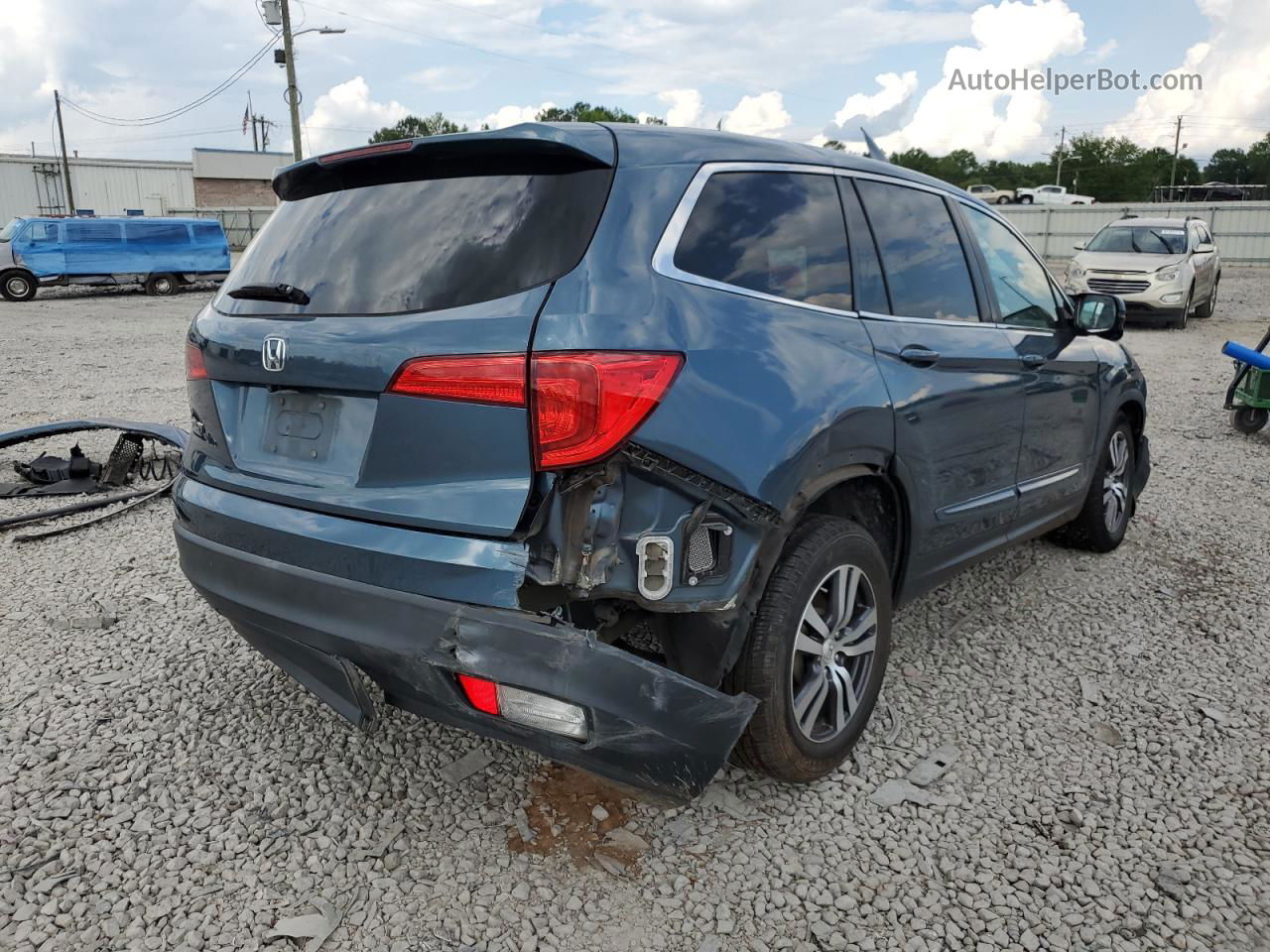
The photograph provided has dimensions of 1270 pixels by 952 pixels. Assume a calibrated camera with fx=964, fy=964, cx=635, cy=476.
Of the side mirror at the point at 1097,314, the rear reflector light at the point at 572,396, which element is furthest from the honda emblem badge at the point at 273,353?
the side mirror at the point at 1097,314

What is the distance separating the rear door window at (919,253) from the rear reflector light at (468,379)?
1473 millimetres

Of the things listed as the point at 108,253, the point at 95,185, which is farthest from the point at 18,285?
the point at 95,185

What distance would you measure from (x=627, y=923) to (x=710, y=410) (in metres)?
1.26

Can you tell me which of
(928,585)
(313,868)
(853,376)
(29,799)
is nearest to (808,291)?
(853,376)

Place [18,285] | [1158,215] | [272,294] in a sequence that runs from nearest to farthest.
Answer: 1. [272,294]
2. [18,285]
3. [1158,215]

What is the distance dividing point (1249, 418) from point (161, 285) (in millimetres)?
23217

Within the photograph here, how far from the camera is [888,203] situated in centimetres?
323

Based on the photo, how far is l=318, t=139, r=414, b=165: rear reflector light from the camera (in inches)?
98.0

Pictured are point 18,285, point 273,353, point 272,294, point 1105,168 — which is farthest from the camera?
point 1105,168

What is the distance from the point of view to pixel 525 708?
7.24 feet

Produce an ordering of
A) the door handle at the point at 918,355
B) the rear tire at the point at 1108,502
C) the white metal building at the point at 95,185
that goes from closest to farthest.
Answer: the door handle at the point at 918,355
the rear tire at the point at 1108,502
the white metal building at the point at 95,185

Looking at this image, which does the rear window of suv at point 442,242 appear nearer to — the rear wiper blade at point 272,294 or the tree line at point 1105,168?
the rear wiper blade at point 272,294

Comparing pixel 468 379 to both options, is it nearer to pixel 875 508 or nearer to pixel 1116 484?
pixel 875 508

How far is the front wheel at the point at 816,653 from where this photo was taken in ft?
8.26
